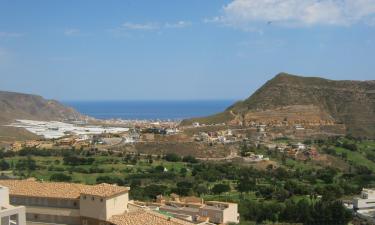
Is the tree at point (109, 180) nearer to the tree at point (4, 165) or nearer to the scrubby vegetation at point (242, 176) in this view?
the scrubby vegetation at point (242, 176)

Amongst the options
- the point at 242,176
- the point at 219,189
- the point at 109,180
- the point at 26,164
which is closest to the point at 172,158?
the point at 242,176

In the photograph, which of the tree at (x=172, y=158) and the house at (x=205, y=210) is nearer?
the house at (x=205, y=210)

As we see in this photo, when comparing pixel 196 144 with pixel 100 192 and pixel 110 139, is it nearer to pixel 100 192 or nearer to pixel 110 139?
pixel 110 139

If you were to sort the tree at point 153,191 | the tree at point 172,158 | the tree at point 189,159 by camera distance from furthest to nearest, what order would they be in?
the tree at point 189,159 → the tree at point 172,158 → the tree at point 153,191

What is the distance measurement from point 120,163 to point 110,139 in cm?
1933

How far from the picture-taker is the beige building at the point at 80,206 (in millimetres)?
17266

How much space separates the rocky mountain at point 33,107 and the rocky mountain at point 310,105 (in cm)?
5842

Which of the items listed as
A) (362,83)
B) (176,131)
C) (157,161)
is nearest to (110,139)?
(176,131)

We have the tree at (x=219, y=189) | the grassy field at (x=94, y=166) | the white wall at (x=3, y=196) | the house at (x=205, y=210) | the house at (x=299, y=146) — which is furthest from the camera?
the house at (x=299, y=146)

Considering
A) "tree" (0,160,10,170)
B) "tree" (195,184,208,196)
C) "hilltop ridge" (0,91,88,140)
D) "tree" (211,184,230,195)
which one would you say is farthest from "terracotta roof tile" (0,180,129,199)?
"hilltop ridge" (0,91,88,140)

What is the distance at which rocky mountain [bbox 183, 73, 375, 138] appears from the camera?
8119 centimetres

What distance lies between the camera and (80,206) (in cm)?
1789

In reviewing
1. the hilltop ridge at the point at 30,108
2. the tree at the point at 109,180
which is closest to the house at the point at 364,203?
the tree at the point at 109,180

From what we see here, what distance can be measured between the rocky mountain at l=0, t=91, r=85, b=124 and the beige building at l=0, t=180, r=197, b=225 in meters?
112
